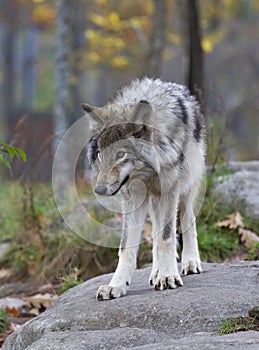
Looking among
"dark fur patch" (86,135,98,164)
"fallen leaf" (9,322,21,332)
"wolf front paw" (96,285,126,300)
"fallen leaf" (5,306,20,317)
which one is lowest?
"fallen leaf" (9,322,21,332)

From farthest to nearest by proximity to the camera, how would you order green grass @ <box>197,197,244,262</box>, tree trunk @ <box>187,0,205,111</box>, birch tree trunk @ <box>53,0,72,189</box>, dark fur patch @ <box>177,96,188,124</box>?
birch tree trunk @ <box>53,0,72,189</box> < tree trunk @ <box>187,0,205,111</box> < green grass @ <box>197,197,244,262</box> < dark fur patch @ <box>177,96,188,124</box>

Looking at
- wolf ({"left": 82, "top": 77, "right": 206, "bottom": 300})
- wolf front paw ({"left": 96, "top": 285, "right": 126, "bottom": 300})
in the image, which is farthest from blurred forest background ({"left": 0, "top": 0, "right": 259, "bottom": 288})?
wolf front paw ({"left": 96, "top": 285, "right": 126, "bottom": 300})

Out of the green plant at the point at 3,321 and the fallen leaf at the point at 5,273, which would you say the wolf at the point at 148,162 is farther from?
the fallen leaf at the point at 5,273

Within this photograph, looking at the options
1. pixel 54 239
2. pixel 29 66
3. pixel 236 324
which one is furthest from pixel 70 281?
pixel 29 66

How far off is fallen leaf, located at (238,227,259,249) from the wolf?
2183 millimetres

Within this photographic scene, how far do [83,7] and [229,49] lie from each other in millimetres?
9384

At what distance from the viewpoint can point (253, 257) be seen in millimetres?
6961

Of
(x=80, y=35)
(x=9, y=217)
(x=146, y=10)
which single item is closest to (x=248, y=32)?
(x=146, y=10)

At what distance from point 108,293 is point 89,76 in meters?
43.6

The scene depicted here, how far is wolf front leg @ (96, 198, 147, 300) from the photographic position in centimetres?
545

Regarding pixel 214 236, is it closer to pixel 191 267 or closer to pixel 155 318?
pixel 191 267

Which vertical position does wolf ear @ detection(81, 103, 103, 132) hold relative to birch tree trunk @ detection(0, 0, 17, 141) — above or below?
below

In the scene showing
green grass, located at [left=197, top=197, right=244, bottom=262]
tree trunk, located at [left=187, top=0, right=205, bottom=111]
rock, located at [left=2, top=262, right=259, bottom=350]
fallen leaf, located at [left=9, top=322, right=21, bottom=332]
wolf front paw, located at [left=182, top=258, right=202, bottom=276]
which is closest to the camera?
rock, located at [left=2, top=262, right=259, bottom=350]

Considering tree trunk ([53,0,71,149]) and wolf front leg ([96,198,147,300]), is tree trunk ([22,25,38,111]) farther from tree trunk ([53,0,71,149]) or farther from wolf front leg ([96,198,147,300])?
wolf front leg ([96,198,147,300])
